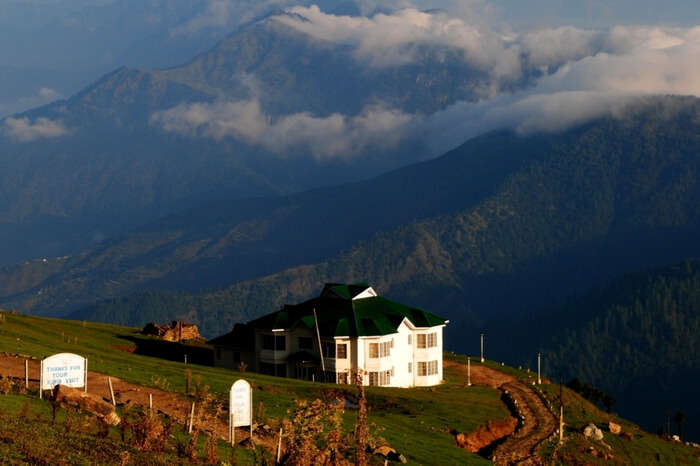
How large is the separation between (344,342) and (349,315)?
3737 mm

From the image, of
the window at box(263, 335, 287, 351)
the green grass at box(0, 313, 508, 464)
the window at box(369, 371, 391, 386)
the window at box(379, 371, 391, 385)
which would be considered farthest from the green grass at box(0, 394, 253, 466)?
the window at box(263, 335, 287, 351)

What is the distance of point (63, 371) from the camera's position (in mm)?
59781

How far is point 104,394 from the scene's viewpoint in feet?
220

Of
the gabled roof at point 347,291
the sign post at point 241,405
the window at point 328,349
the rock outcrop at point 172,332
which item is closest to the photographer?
the sign post at point 241,405

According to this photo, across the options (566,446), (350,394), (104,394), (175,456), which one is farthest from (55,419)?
(566,446)

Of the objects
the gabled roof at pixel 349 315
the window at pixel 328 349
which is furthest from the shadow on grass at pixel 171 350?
the window at pixel 328 349

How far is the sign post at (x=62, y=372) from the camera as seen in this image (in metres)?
58.9

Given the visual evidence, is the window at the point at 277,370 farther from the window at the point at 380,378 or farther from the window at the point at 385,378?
the window at the point at 385,378

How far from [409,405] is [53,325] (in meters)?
48.1

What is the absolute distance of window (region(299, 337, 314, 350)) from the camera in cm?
11150

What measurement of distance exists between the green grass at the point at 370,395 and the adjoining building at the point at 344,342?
4790 mm

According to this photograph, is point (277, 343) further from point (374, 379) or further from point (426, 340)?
point (426, 340)

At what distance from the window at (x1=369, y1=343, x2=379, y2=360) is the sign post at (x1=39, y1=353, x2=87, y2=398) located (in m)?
51.0

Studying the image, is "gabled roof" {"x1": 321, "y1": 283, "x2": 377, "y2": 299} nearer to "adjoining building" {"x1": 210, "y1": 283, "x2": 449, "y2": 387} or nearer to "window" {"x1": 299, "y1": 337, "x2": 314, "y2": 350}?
"adjoining building" {"x1": 210, "y1": 283, "x2": 449, "y2": 387}
